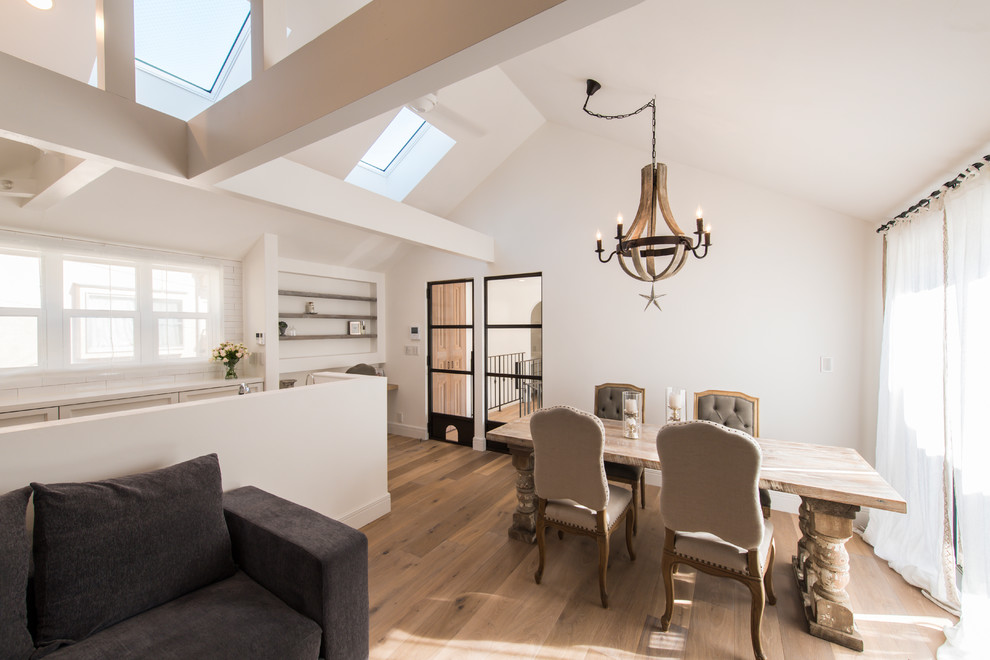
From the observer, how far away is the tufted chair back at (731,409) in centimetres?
277

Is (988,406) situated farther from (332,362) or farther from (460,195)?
(332,362)

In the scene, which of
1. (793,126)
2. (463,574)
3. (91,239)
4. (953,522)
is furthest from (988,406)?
(91,239)

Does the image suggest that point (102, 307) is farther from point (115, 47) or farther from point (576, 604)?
point (576, 604)

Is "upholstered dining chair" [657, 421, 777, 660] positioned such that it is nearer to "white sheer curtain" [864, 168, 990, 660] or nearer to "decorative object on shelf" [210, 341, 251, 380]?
"white sheer curtain" [864, 168, 990, 660]

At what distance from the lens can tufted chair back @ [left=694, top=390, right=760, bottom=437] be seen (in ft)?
9.07

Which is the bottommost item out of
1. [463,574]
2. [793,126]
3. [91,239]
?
[463,574]

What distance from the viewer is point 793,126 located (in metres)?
2.07

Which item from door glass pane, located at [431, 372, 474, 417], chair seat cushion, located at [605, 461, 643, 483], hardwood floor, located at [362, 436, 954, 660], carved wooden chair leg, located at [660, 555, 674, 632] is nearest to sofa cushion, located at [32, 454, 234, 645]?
hardwood floor, located at [362, 436, 954, 660]

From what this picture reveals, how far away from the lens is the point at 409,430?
5215 mm

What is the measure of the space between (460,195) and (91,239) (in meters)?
3.44

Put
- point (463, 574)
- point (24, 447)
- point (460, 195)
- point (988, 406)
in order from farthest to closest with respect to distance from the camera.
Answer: point (460, 195), point (463, 574), point (988, 406), point (24, 447)

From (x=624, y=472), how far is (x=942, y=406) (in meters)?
1.72

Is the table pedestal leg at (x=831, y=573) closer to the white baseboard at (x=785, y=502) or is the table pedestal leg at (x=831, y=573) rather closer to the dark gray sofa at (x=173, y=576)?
the white baseboard at (x=785, y=502)

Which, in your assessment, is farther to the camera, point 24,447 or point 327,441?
point 327,441
